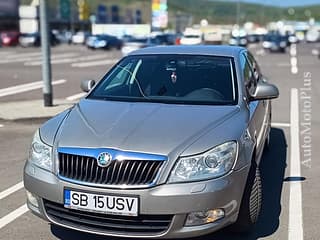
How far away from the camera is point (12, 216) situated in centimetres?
486

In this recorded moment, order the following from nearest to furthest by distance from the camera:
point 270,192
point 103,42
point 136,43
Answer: point 270,192 < point 136,43 < point 103,42

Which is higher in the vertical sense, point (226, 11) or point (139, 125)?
point (226, 11)

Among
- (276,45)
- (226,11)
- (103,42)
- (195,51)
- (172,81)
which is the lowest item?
(276,45)

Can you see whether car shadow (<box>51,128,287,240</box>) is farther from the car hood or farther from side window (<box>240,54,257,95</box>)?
side window (<box>240,54,257,95</box>)

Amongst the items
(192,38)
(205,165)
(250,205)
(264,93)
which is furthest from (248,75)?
(192,38)

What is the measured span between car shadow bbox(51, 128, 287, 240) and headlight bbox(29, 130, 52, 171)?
0.69m

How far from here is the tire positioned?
13.8 feet

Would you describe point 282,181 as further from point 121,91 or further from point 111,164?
point 111,164

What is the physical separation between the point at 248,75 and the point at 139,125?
2.04 m

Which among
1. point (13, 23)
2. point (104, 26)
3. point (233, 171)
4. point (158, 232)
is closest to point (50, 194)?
point (158, 232)

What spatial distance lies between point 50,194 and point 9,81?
14.7m

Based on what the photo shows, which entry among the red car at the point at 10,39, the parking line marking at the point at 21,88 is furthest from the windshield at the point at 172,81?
the red car at the point at 10,39

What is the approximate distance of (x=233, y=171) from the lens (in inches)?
154

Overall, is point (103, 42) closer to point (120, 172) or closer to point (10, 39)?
point (10, 39)
